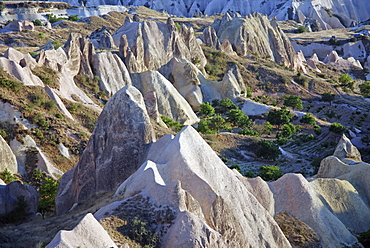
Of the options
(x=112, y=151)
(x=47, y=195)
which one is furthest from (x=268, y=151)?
(x=112, y=151)

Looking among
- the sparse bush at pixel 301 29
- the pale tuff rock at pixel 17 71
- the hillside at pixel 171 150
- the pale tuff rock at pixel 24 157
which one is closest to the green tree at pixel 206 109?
the hillside at pixel 171 150

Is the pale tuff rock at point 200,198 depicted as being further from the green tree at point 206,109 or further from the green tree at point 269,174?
the green tree at point 206,109

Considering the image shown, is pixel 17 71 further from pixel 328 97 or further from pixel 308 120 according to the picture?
pixel 328 97

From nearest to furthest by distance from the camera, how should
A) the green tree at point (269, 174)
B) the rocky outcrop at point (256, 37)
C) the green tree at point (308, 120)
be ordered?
the green tree at point (269, 174)
the green tree at point (308, 120)
the rocky outcrop at point (256, 37)

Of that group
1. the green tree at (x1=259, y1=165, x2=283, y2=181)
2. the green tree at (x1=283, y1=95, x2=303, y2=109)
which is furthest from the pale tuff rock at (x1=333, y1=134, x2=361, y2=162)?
the green tree at (x1=283, y1=95, x2=303, y2=109)

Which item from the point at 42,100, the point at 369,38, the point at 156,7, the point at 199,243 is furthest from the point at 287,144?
the point at 156,7

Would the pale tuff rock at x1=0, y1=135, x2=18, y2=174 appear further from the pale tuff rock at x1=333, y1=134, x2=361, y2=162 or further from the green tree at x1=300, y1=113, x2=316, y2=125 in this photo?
the green tree at x1=300, y1=113, x2=316, y2=125
